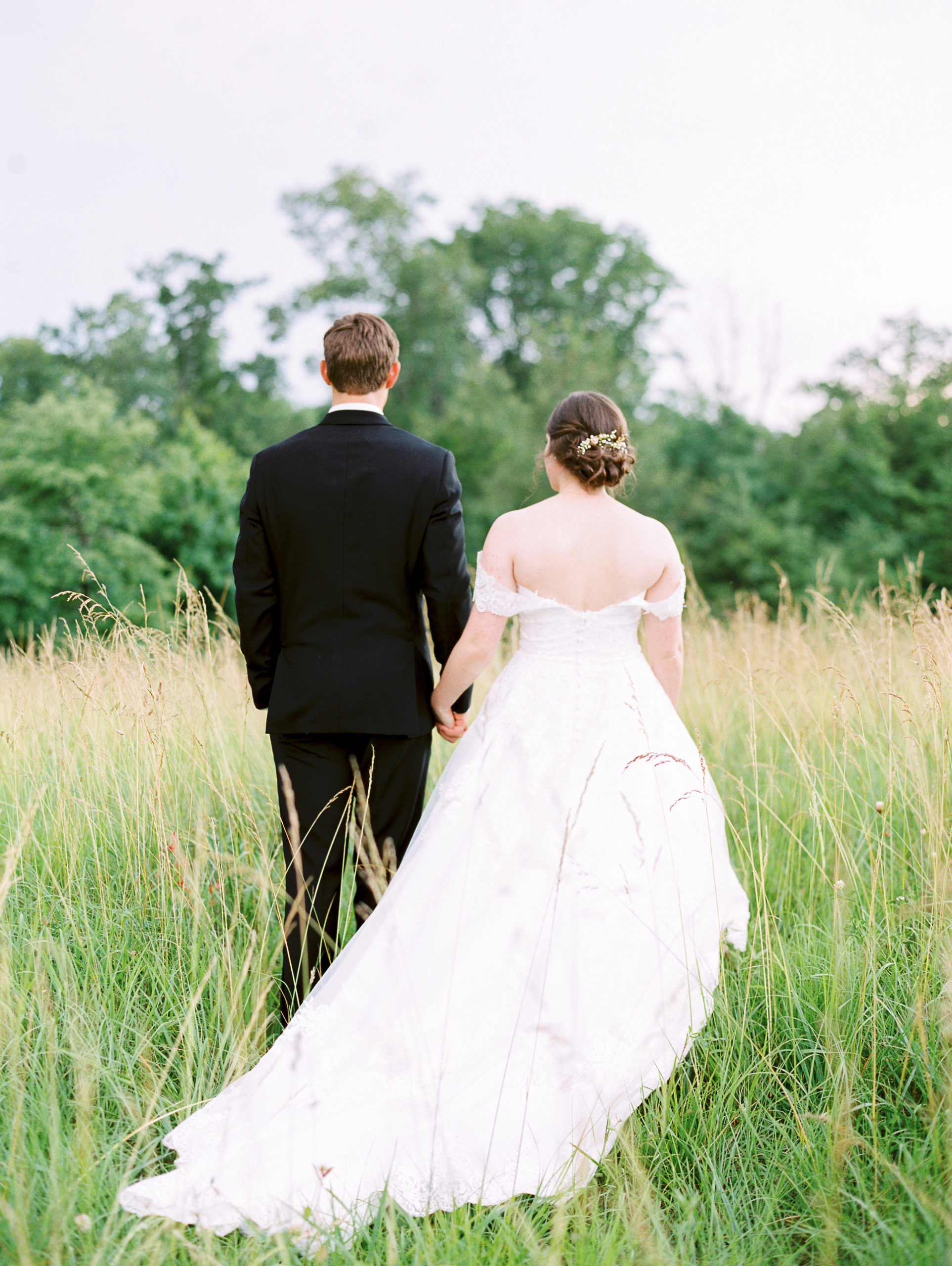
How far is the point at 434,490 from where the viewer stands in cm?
282

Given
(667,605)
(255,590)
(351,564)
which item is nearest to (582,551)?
(667,605)

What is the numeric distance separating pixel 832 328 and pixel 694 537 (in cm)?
801

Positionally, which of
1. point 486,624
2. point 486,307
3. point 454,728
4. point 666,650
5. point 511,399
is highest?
point 486,307

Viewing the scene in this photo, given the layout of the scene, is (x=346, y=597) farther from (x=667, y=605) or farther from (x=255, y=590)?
(x=667, y=605)

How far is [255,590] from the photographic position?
9.53ft

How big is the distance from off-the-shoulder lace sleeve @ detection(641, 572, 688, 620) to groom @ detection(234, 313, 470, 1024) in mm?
607

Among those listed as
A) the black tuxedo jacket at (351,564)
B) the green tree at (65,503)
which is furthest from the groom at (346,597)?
the green tree at (65,503)

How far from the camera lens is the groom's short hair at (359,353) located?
2.81 meters

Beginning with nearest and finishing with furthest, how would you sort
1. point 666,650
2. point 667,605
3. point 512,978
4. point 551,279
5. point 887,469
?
point 512,978 < point 667,605 < point 666,650 < point 887,469 < point 551,279

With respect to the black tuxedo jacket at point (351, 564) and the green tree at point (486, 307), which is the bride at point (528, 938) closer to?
the black tuxedo jacket at point (351, 564)

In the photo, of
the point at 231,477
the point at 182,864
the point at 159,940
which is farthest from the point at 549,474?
the point at 231,477

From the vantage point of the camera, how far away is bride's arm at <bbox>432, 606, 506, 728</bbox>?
2836 millimetres

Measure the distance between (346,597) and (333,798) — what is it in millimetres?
658

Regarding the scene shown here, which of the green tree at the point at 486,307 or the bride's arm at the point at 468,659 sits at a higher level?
the green tree at the point at 486,307
